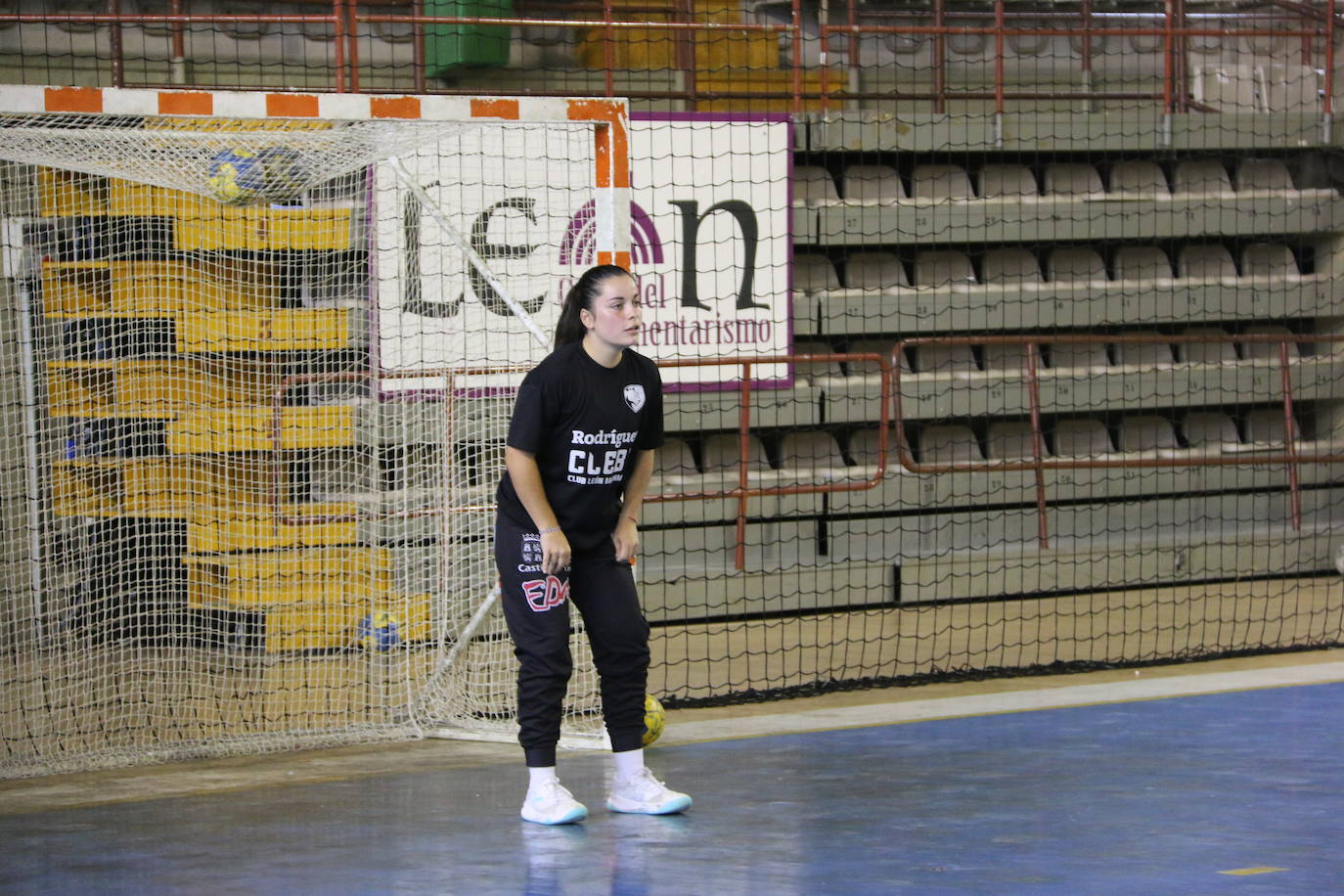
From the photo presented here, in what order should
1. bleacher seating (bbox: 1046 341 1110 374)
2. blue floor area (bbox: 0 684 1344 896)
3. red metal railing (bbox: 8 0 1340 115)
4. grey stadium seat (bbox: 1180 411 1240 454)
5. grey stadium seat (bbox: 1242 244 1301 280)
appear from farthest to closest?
grey stadium seat (bbox: 1242 244 1301 280)
grey stadium seat (bbox: 1180 411 1240 454)
bleacher seating (bbox: 1046 341 1110 374)
red metal railing (bbox: 8 0 1340 115)
blue floor area (bbox: 0 684 1344 896)

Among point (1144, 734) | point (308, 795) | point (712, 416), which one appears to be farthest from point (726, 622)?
point (308, 795)

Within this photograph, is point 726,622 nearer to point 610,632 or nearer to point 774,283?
Answer: point 774,283

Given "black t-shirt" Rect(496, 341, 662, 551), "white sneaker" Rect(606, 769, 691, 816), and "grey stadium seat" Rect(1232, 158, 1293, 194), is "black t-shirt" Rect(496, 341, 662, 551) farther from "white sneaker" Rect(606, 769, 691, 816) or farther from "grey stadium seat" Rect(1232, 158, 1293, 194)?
"grey stadium seat" Rect(1232, 158, 1293, 194)

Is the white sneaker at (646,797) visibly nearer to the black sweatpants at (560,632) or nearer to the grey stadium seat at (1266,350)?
the black sweatpants at (560,632)

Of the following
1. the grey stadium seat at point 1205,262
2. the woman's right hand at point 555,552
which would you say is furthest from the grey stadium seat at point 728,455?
the woman's right hand at point 555,552

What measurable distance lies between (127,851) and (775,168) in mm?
7350

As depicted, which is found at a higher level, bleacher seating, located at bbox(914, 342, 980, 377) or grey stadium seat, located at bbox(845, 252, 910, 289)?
grey stadium seat, located at bbox(845, 252, 910, 289)

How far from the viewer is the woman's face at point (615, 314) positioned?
198 inches

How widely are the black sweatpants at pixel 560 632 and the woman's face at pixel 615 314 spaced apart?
637mm

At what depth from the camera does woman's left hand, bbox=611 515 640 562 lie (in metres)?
5.25

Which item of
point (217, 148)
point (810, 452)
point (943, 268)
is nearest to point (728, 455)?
point (810, 452)

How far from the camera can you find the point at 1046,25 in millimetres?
13812

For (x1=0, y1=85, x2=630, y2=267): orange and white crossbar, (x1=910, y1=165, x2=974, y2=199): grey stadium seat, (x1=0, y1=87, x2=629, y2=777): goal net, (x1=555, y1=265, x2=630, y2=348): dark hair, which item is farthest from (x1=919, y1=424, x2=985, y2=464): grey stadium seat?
(x1=555, y1=265, x2=630, y2=348): dark hair

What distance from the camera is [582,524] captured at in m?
5.17
